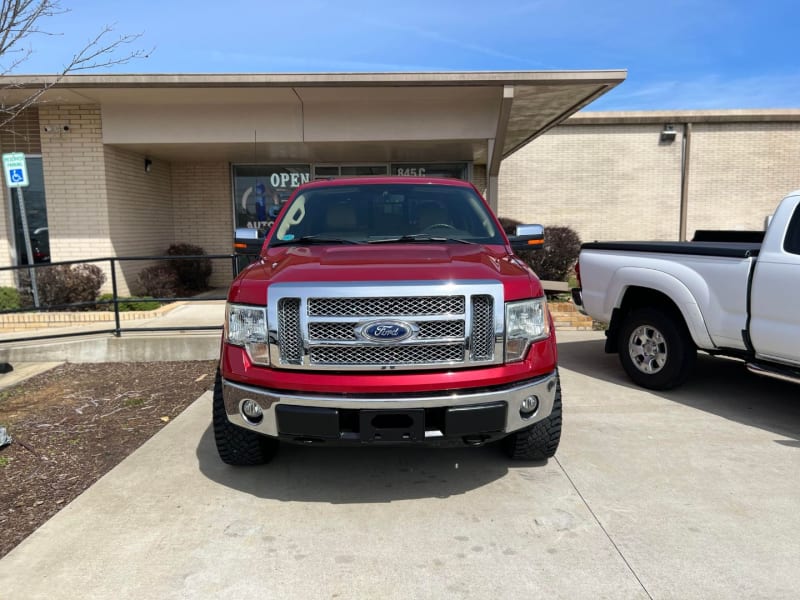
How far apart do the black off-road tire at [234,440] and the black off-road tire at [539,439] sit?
64.3 inches

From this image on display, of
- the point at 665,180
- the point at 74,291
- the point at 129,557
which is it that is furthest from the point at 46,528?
the point at 665,180

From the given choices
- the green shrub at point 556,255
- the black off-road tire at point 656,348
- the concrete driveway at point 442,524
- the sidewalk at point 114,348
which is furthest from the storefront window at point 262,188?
the concrete driveway at point 442,524

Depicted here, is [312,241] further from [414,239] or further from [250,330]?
[250,330]

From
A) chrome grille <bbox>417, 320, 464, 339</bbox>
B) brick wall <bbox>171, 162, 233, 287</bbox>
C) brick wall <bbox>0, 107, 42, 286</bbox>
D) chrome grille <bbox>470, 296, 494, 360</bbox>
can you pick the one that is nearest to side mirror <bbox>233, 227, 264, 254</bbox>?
chrome grille <bbox>417, 320, 464, 339</bbox>

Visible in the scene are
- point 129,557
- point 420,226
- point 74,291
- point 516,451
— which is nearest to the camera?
point 129,557

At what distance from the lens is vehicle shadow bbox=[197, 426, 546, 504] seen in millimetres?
3494

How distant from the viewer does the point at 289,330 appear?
313 cm

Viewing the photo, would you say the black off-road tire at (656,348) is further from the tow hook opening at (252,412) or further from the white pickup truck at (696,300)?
the tow hook opening at (252,412)

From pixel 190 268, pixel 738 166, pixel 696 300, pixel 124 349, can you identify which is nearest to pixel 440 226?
pixel 696 300

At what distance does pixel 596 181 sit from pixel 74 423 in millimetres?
16055

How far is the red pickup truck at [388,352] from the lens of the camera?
3.04 metres

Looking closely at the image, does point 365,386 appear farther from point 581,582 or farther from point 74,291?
point 74,291

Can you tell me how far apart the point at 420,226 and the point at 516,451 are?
1797mm

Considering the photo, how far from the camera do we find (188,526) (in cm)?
312
